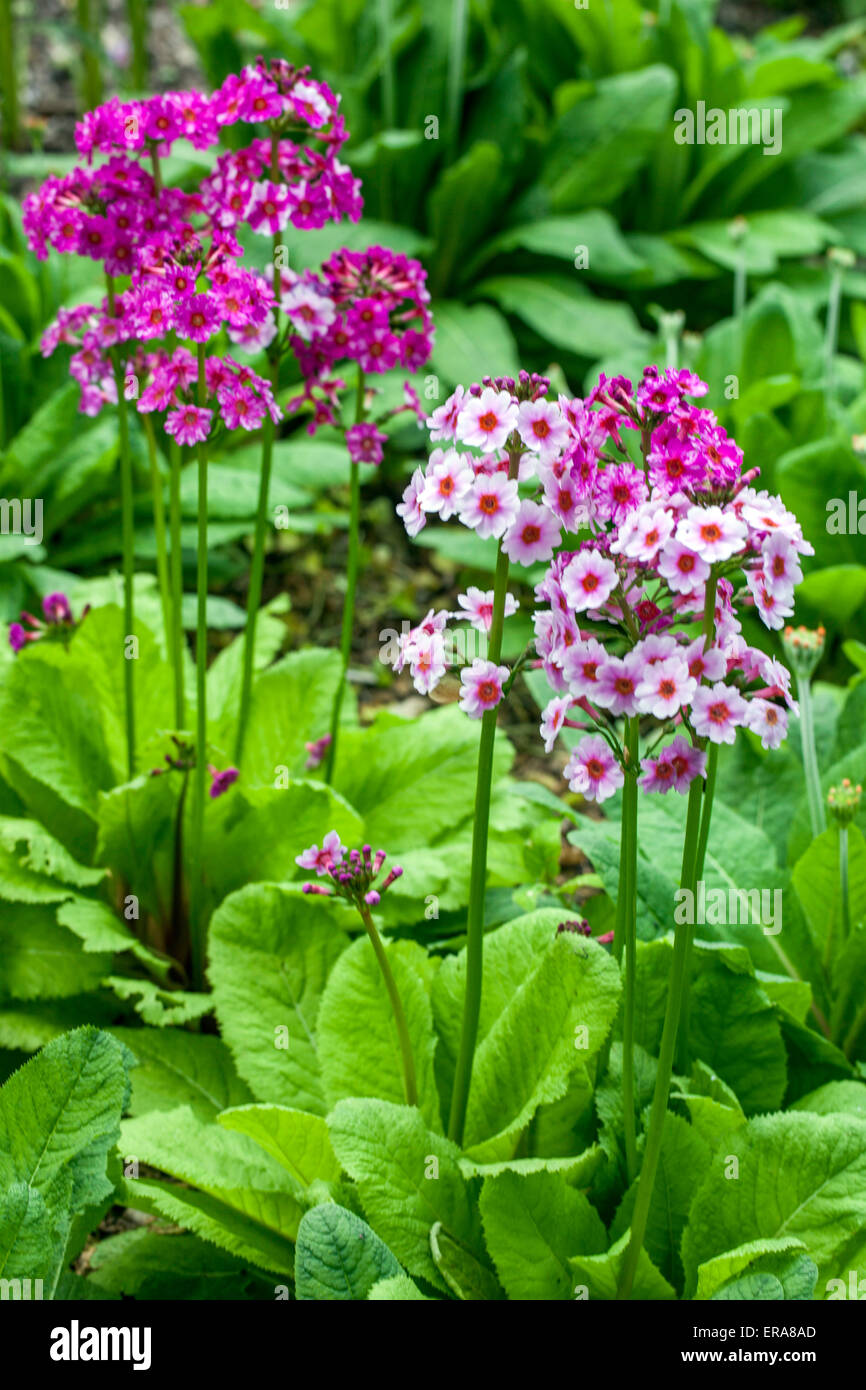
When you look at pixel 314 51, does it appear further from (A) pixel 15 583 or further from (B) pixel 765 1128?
(B) pixel 765 1128

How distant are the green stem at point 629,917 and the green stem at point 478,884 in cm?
19

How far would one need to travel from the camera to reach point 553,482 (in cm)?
164

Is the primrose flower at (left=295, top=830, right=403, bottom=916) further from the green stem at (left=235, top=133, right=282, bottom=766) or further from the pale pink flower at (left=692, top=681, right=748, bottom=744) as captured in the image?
the green stem at (left=235, top=133, right=282, bottom=766)

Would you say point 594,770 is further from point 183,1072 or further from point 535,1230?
point 183,1072

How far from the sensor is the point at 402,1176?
1.97 m

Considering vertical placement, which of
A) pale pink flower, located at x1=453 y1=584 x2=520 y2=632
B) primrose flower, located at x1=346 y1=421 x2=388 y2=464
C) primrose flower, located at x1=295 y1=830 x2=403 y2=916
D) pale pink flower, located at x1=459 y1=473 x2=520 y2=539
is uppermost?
primrose flower, located at x1=346 y1=421 x2=388 y2=464

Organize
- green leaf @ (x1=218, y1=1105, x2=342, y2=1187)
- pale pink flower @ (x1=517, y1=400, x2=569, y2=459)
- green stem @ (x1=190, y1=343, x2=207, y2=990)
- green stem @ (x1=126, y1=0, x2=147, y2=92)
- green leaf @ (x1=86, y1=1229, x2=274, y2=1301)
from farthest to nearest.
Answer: green stem @ (x1=126, y1=0, x2=147, y2=92) < green stem @ (x1=190, y1=343, x2=207, y2=990) < green leaf @ (x1=86, y1=1229, x2=274, y2=1301) < green leaf @ (x1=218, y1=1105, x2=342, y2=1187) < pale pink flower @ (x1=517, y1=400, x2=569, y2=459)

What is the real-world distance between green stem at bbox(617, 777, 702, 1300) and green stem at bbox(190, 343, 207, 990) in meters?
0.99

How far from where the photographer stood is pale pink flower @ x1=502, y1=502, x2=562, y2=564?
1.64 m

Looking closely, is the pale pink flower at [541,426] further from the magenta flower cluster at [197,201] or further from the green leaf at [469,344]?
the green leaf at [469,344]

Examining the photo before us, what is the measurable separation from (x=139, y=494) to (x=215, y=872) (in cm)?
163

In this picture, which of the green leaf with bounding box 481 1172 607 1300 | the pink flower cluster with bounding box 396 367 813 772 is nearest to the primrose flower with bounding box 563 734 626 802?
the pink flower cluster with bounding box 396 367 813 772
